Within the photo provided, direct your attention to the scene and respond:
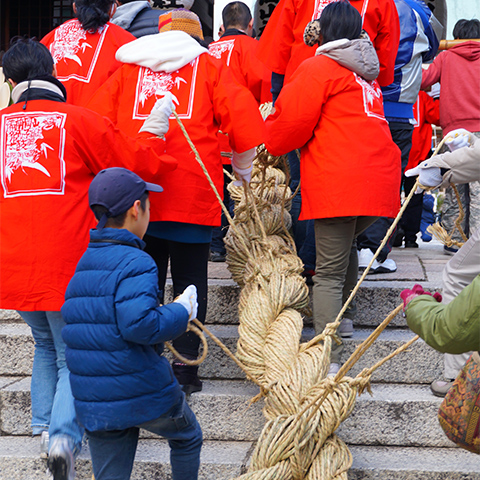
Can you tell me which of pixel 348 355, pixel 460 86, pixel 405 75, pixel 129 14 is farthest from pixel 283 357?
pixel 460 86

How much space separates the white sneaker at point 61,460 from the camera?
273 cm

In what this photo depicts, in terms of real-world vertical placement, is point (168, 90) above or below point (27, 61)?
below

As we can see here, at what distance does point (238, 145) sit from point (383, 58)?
1126 mm

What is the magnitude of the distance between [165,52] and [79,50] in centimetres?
77

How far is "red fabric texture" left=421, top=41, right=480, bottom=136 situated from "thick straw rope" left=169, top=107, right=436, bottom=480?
1888mm

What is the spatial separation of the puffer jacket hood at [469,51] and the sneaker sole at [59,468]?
13.8 ft

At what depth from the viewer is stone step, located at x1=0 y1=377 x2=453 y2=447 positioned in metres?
3.13

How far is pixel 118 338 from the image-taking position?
2279mm

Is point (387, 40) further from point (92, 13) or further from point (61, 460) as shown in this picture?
point (61, 460)

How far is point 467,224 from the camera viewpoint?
17.6ft

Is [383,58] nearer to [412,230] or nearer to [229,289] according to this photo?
[229,289]

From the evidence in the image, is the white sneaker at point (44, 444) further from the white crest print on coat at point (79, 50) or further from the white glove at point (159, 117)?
the white crest print on coat at point (79, 50)

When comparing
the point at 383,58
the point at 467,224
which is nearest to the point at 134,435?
the point at 383,58

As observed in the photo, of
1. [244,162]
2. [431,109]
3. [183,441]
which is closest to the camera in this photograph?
[183,441]
